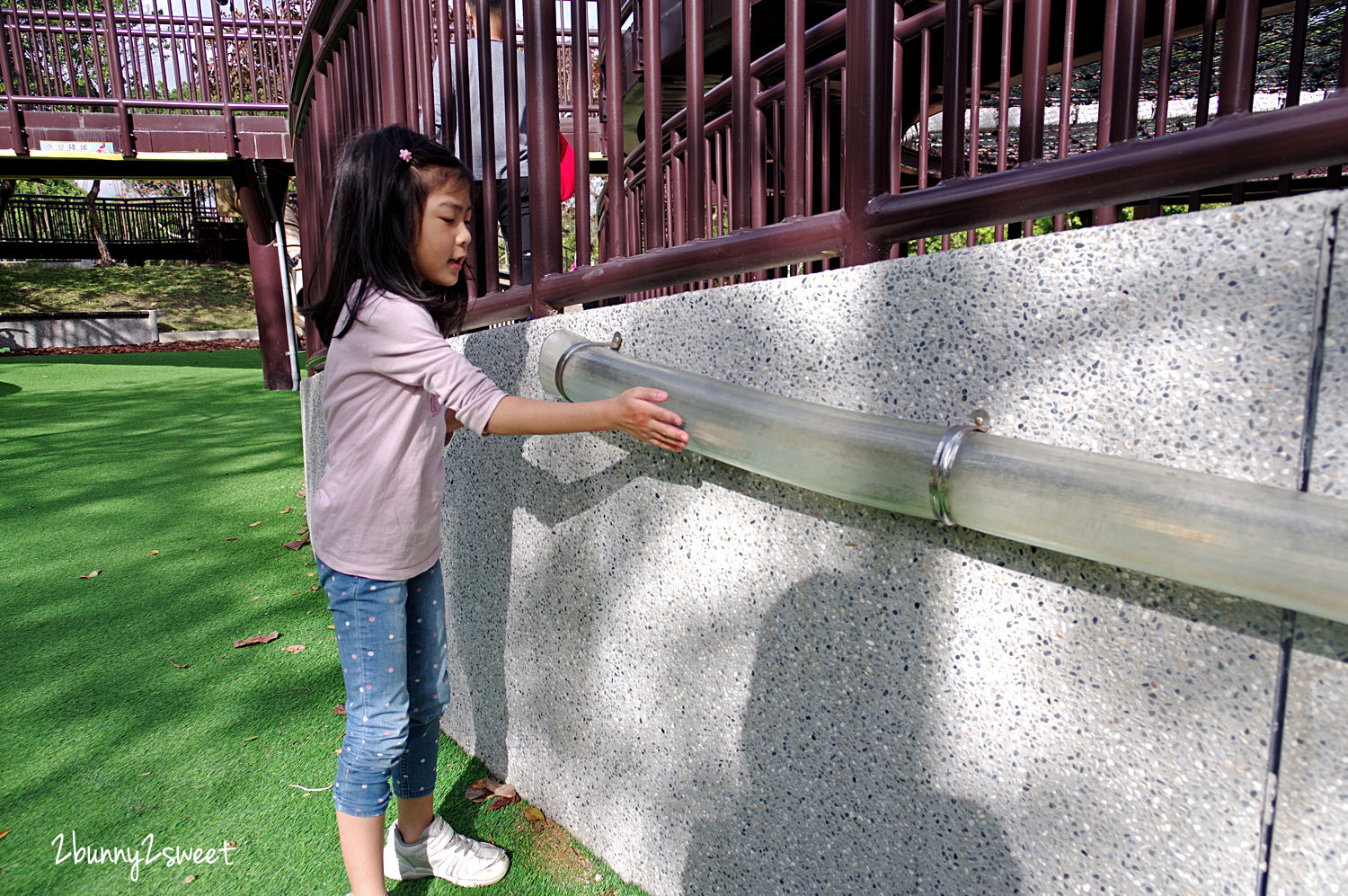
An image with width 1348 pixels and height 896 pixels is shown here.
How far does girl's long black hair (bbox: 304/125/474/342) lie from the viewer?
1786 millimetres

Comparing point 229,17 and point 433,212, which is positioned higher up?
point 229,17

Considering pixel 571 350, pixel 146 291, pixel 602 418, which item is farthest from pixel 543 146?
pixel 146 291

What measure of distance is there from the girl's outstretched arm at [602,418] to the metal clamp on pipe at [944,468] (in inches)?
18.4

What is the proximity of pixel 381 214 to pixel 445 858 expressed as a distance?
1.52 m

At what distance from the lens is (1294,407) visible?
0.88 meters

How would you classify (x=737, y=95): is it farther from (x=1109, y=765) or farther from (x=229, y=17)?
(x=229, y=17)

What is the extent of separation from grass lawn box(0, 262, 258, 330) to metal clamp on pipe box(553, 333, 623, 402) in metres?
25.7

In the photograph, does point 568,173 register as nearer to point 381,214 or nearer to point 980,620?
point 381,214

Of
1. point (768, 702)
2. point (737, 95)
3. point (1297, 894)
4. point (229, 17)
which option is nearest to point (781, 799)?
point (768, 702)

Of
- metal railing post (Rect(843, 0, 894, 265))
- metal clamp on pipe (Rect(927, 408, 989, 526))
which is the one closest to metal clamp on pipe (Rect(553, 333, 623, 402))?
metal railing post (Rect(843, 0, 894, 265))

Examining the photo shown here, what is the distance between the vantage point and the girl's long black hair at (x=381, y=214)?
1786mm

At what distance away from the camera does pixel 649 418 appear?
4.69ft

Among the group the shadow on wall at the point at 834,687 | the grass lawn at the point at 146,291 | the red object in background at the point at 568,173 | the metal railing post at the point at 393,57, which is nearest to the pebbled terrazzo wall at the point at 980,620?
the shadow on wall at the point at 834,687

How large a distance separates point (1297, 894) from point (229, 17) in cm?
1391
